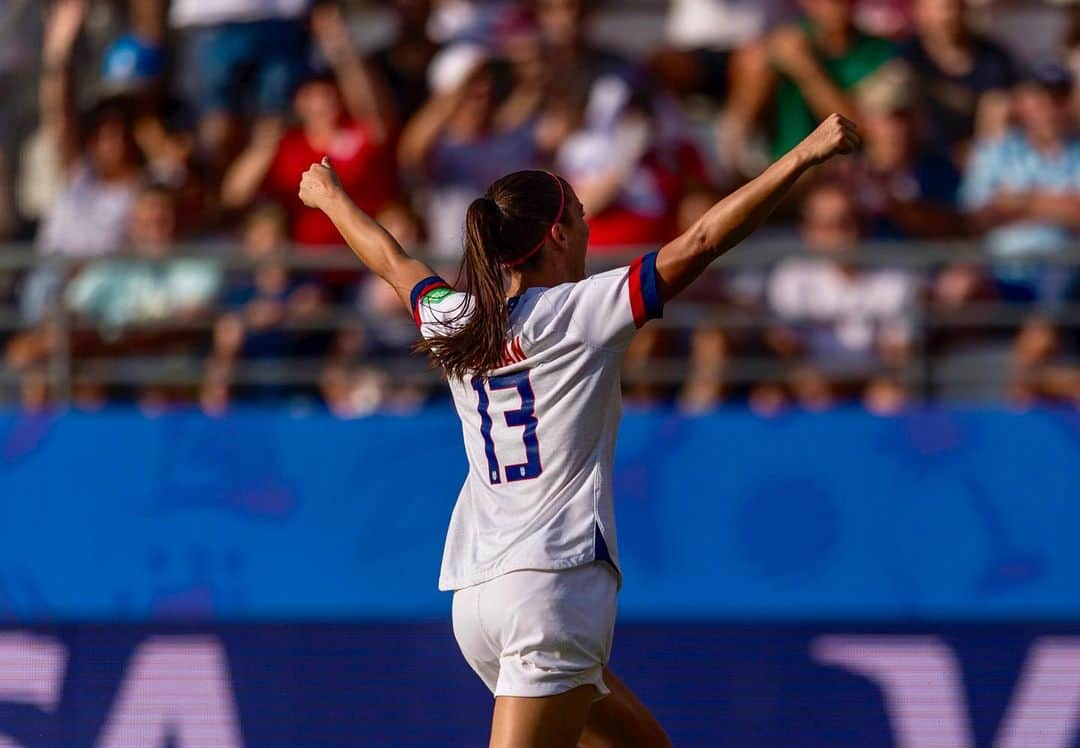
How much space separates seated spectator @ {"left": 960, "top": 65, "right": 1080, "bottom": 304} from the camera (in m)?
7.52

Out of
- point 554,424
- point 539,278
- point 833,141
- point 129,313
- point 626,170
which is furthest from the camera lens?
point 626,170

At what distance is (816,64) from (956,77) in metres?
0.66

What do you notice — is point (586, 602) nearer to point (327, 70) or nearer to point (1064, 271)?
point (1064, 271)

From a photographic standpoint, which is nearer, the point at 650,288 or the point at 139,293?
the point at 650,288

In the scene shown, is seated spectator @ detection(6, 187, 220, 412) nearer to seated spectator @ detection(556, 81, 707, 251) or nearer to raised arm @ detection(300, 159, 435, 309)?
seated spectator @ detection(556, 81, 707, 251)

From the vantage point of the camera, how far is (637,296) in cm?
384

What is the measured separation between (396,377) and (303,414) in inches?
17.8

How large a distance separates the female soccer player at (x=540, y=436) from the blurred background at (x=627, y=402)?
2.54 m

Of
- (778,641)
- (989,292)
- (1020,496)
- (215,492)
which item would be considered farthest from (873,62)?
(215,492)

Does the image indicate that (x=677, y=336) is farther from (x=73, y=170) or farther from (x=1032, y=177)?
(x=73, y=170)

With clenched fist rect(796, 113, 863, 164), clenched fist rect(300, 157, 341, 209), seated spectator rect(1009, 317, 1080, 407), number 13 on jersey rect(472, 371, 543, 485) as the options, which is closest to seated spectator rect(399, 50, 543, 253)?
seated spectator rect(1009, 317, 1080, 407)

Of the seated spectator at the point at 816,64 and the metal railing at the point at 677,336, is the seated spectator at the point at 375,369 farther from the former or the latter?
the seated spectator at the point at 816,64

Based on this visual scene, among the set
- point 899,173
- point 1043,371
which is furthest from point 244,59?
point 1043,371

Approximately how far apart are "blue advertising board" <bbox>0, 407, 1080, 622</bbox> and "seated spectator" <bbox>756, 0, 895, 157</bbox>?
1882 mm
